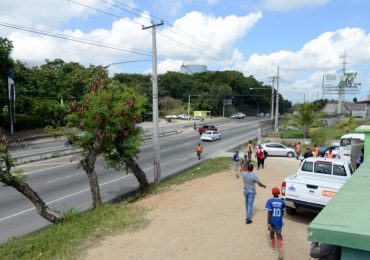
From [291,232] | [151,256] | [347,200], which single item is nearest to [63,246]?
[151,256]

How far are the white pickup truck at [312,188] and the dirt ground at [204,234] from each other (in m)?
0.52

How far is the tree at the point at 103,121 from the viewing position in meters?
A: 13.9

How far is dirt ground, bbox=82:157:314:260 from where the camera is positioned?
7.79 m

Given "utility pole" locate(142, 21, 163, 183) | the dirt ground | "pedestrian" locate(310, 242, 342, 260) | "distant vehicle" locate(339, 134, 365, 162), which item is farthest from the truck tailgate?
"distant vehicle" locate(339, 134, 365, 162)

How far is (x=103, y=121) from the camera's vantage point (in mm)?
14125

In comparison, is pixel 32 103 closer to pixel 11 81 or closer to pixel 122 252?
pixel 11 81

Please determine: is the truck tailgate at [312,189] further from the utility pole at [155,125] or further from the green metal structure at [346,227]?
the utility pole at [155,125]

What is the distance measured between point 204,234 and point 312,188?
3.31 metres

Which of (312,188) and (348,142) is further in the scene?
(348,142)

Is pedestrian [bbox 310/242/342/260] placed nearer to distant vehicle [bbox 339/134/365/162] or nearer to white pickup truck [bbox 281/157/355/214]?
white pickup truck [bbox 281/157/355/214]

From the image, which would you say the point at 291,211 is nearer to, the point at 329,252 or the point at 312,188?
the point at 312,188

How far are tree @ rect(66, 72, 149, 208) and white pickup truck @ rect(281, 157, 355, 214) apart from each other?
6.85m

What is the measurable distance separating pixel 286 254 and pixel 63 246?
4.83 m

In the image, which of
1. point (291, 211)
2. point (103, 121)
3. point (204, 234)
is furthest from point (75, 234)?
point (291, 211)
